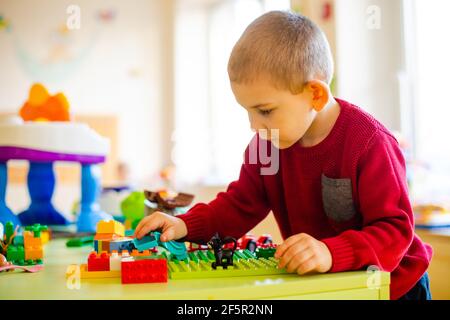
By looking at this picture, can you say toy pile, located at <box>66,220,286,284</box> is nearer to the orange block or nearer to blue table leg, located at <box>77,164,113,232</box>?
the orange block

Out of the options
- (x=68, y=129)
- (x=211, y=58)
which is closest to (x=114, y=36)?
(x=211, y=58)

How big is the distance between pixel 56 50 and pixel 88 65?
214mm

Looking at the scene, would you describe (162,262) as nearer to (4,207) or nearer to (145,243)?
(145,243)

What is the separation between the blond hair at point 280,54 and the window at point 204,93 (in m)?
2.43

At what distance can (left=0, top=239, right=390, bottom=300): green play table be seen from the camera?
1.77ft

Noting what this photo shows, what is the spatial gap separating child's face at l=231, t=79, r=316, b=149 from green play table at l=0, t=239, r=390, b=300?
0.72 feet

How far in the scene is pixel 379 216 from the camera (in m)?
0.69

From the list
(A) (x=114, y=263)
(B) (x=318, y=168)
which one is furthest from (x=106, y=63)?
(A) (x=114, y=263)

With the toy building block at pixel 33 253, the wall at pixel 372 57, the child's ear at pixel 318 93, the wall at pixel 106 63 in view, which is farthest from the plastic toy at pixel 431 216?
the wall at pixel 106 63

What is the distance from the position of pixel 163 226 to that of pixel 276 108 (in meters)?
0.24

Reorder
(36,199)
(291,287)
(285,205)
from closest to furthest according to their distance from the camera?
(291,287) < (285,205) < (36,199)

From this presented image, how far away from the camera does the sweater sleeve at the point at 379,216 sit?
0.64 m

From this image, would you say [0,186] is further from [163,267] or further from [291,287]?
[291,287]

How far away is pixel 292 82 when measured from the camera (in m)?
0.73
